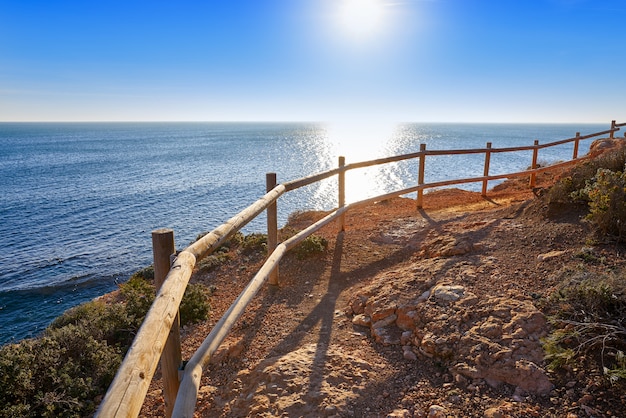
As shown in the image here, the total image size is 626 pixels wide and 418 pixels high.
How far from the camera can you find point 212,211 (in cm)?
2388

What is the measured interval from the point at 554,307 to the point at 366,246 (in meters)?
3.59

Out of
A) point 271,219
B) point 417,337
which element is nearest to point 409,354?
point 417,337

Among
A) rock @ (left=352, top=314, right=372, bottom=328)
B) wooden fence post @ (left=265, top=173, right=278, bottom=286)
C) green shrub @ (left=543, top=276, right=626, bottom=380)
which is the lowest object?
rock @ (left=352, top=314, right=372, bottom=328)

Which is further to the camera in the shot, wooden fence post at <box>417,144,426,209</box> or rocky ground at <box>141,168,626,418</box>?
wooden fence post at <box>417,144,426,209</box>

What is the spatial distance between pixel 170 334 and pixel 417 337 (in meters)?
2.36

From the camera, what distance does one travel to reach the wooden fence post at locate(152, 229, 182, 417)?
2.35 metres

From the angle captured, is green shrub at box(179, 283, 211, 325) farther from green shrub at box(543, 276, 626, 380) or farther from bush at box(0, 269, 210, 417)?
green shrub at box(543, 276, 626, 380)

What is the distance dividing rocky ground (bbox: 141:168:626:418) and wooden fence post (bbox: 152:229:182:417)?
0.76 meters

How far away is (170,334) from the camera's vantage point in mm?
2357

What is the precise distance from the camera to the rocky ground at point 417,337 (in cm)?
282

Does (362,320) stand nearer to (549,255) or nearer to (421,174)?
(549,255)

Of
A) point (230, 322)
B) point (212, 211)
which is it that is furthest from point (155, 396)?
point (212, 211)

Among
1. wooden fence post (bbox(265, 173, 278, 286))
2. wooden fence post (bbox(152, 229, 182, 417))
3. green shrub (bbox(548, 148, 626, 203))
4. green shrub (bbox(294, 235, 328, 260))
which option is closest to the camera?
wooden fence post (bbox(152, 229, 182, 417))

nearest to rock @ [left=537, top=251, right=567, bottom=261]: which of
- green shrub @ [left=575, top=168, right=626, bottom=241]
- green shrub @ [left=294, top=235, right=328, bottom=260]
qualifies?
green shrub @ [left=575, top=168, right=626, bottom=241]
